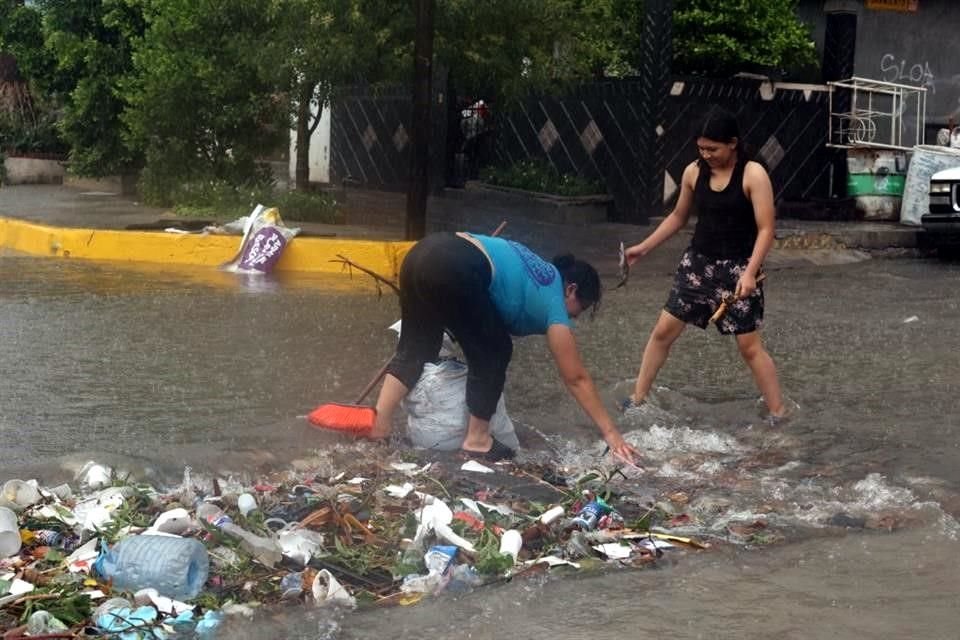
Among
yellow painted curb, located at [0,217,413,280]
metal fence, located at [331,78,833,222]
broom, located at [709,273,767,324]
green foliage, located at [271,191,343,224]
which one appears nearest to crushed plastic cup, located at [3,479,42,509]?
broom, located at [709,273,767,324]

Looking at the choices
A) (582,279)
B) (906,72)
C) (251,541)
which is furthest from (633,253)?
(906,72)

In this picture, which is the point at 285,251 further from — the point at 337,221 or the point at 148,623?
the point at 148,623

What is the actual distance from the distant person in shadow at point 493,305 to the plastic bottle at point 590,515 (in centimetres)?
71

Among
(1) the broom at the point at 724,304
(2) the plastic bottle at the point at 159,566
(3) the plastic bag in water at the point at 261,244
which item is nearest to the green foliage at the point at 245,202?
(3) the plastic bag in water at the point at 261,244

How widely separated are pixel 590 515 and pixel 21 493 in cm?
212

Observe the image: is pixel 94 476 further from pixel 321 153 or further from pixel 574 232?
pixel 321 153

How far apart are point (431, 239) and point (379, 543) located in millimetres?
1631

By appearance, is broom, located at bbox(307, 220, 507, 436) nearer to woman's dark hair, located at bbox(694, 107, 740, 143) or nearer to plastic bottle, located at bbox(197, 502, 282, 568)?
woman's dark hair, located at bbox(694, 107, 740, 143)

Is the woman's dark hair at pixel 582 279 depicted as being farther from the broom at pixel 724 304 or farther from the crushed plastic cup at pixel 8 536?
the crushed plastic cup at pixel 8 536

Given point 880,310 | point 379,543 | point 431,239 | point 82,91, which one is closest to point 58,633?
point 379,543

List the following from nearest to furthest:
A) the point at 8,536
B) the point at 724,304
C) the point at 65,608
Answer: the point at 65,608, the point at 8,536, the point at 724,304

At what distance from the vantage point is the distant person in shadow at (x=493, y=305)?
240 inches

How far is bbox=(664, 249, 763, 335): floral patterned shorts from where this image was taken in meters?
7.34

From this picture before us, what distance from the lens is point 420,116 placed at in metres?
13.0
